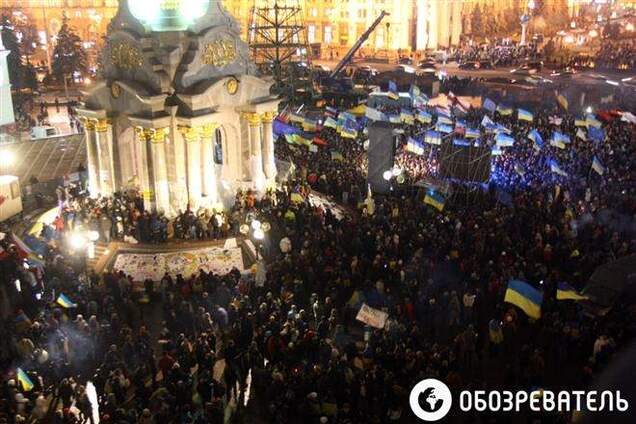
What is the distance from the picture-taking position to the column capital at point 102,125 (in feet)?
89.7

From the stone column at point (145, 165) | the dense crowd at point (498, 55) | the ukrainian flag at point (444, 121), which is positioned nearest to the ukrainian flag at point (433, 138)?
the ukrainian flag at point (444, 121)

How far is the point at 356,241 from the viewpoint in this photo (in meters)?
21.3

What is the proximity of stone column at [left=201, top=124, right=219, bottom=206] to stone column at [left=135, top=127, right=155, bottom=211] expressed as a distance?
2110 millimetres

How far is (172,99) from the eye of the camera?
1009 inches

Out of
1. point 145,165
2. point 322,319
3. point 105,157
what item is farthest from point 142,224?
point 322,319

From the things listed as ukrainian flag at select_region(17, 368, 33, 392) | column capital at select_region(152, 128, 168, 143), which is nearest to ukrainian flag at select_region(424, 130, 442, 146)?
column capital at select_region(152, 128, 168, 143)

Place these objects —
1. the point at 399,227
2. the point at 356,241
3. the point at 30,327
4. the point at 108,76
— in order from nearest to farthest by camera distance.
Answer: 1. the point at 30,327
2. the point at 356,241
3. the point at 399,227
4. the point at 108,76

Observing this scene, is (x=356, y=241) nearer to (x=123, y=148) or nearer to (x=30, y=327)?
(x=30, y=327)

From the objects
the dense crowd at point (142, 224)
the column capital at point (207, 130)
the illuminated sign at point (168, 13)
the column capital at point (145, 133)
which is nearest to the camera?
the dense crowd at point (142, 224)

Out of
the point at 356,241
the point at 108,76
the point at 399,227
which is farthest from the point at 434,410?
the point at 108,76

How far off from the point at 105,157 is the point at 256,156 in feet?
21.9

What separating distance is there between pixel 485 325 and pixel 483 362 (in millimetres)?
1609

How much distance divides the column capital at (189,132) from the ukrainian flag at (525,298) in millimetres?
14545

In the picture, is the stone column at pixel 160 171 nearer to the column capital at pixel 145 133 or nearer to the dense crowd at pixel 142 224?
the column capital at pixel 145 133
